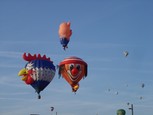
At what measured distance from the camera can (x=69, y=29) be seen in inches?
1940

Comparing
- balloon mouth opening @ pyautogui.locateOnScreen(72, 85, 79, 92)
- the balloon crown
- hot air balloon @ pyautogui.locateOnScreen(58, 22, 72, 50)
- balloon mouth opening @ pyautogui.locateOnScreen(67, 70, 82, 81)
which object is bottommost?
balloon mouth opening @ pyautogui.locateOnScreen(72, 85, 79, 92)

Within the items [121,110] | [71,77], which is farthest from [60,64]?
[121,110]

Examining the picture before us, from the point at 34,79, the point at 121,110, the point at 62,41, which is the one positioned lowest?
the point at 121,110

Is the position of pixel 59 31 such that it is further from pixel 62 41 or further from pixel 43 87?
pixel 43 87

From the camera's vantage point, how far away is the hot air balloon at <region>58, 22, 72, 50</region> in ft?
160

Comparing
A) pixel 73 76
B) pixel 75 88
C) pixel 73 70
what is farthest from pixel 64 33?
pixel 75 88

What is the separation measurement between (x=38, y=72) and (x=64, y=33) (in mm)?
6868

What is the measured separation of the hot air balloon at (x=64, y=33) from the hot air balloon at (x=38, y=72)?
5.41 meters

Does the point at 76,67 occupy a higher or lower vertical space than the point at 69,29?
lower

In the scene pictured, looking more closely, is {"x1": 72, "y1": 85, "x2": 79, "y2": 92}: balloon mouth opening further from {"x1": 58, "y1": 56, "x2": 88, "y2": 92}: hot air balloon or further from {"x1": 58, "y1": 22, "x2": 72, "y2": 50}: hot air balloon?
{"x1": 58, "y1": 22, "x2": 72, "y2": 50}: hot air balloon

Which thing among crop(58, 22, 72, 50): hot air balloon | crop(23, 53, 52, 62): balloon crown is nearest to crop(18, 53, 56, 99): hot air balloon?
crop(23, 53, 52, 62): balloon crown

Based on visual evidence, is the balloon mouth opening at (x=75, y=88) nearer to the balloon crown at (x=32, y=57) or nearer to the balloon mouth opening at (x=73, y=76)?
the balloon mouth opening at (x=73, y=76)

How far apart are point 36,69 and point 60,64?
329cm

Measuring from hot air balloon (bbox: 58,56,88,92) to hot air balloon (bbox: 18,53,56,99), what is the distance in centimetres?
189
